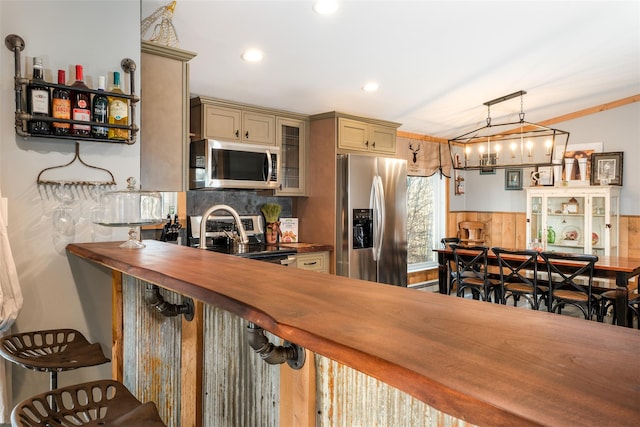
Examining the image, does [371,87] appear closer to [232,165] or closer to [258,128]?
[258,128]

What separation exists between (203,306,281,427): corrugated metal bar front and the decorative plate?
18.0 ft

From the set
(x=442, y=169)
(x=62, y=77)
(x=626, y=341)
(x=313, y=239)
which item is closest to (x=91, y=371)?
(x=62, y=77)

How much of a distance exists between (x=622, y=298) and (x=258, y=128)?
142 inches

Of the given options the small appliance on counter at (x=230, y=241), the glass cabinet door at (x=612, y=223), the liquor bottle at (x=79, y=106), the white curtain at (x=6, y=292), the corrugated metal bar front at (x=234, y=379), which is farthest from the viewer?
the glass cabinet door at (x=612, y=223)

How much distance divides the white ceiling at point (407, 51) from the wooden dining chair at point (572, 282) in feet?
5.90

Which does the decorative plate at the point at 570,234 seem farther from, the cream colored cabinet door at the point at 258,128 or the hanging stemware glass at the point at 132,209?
the hanging stemware glass at the point at 132,209

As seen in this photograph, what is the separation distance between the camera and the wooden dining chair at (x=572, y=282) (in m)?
3.87

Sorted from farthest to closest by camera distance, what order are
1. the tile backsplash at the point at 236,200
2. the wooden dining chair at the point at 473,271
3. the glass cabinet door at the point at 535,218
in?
the glass cabinet door at the point at 535,218 → the wooden dining chair at the point at 473,271 → the tile backsplash at the point at 236,200

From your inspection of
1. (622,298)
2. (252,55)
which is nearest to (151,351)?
(252,55)

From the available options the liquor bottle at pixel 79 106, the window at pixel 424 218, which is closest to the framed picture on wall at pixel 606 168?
the window at pixel 424 218

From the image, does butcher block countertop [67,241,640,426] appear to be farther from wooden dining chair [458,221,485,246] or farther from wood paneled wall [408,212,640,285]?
wooden dining chair [458,221,485,246]

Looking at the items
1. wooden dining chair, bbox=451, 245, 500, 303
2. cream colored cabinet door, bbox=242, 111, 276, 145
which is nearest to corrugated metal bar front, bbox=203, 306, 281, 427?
cream colored cabinet door, bbox=242, 111, 276, 145

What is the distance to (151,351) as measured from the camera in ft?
6.13

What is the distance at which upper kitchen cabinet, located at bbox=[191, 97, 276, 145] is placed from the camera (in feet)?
13.0
